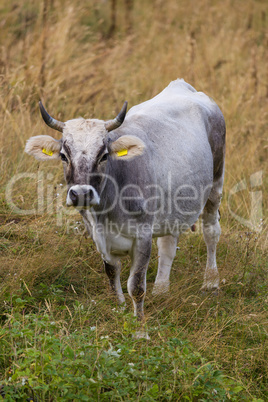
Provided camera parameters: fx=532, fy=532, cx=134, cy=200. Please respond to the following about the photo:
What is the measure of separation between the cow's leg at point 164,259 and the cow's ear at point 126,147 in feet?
4.02

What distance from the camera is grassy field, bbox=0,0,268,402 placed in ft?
9.56

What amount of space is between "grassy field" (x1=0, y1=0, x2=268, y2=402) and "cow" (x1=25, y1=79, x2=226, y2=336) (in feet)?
0.92

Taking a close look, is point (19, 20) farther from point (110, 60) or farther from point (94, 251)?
point (94, 251)

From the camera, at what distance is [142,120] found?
14.2 feet

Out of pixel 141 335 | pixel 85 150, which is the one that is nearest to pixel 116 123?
pixel 85 150

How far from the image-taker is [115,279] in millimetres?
4188

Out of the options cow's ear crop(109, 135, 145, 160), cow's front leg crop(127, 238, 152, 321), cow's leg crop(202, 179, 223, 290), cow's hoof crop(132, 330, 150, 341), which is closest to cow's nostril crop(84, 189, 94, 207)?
cow's ear crop(109, 135, 145, 160)

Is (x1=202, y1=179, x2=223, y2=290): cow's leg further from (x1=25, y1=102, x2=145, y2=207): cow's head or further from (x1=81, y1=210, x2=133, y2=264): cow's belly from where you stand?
(x1=25, y1=102, x2=145, y2=207): cow's head

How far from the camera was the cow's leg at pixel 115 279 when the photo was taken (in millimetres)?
4137

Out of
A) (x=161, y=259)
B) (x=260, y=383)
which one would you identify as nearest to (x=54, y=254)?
(x=161, y=259)

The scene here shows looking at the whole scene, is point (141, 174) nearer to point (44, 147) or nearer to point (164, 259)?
point (44, 147)

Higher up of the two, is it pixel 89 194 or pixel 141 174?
pixel 89 194

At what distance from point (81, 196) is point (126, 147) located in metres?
0.60

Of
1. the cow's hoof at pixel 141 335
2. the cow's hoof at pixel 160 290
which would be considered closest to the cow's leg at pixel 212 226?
the cow's hoof at pixel 160 290
